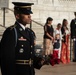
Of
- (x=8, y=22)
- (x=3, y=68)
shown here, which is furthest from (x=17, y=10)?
(x=8, y=22)

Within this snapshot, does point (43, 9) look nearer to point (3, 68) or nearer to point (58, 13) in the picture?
point (58, 13)

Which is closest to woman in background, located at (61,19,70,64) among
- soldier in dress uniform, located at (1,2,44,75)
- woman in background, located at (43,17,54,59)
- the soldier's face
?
woman in background, located at (43,17,54,59)

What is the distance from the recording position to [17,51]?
18.5ft

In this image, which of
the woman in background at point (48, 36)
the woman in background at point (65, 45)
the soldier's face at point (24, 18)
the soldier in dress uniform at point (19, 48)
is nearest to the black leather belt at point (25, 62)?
the soldier in dress uniform at point (19, 48)

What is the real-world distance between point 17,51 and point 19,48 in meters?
0.05

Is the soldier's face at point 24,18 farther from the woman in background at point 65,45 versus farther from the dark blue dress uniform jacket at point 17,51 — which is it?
the woman in background at point 65,45

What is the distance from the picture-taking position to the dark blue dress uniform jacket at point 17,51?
Answer: 5.41m

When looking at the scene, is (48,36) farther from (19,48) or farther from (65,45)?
(19,48)

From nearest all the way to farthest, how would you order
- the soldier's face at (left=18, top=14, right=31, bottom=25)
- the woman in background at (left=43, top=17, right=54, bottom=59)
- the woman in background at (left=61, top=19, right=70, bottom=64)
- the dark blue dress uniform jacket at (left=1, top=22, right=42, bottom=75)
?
the dark blue dress uniform jacket at (left=1, top=22, right=42, bottom=75)
the soldier's face at (left=18, top=14, right=31, bottom=25)
the woman in background at (left=43, top=17, right=54, bottom=59)
the woman in background at (left=61, top=19, right=70, bottom=64)

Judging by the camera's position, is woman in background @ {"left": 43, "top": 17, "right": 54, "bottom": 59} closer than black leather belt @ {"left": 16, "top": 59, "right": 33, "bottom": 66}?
No

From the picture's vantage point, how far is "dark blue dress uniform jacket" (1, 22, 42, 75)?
541cm

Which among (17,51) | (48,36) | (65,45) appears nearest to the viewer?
(17,51)

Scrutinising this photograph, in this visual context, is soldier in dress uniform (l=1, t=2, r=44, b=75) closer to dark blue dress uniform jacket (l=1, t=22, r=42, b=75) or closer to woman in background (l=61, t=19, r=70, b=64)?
dark blue dress uniform jacket (l=1, t=22, r=42, b=75)

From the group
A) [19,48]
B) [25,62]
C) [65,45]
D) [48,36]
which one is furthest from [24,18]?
[65,45]
